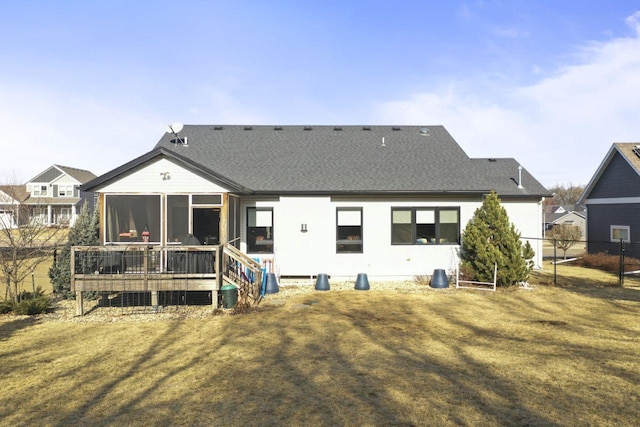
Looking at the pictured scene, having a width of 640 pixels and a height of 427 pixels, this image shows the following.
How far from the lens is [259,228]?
594 inches

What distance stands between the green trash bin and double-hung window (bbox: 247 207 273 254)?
4.11 m

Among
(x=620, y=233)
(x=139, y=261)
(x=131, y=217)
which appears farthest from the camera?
(x=620, y=233)

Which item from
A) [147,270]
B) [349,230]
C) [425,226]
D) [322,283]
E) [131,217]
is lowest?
[322,283]

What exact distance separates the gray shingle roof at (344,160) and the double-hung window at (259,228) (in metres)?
0.97

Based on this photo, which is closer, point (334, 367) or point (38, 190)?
point (334, 367)

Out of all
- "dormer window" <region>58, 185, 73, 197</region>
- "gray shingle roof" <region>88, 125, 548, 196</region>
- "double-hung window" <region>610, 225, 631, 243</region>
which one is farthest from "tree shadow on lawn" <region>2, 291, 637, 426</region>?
"dormer window" <region>58, 185, 73, 197</region>

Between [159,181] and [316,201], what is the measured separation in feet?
18.4

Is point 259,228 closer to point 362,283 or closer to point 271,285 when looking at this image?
point 271,285

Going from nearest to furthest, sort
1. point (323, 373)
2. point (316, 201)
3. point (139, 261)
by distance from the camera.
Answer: point (323, 373) < point (139, 261) < point (316, 201)

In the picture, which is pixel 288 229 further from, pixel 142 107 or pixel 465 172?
pixel 142 107

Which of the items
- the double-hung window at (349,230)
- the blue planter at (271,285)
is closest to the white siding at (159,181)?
the blue planter at (271,285)

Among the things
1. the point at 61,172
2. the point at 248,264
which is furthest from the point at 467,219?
the point at 61,172

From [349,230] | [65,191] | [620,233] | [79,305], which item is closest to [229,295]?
[79,305]

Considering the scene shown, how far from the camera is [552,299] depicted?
473 inches
